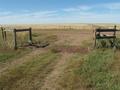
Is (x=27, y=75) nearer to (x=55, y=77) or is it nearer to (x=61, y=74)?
(x=55, y=77)

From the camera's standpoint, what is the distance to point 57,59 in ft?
52.6

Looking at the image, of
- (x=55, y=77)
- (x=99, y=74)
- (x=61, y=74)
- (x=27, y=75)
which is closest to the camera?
(x=55, y=77)

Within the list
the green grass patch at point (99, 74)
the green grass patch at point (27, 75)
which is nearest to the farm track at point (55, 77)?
the green grass patch at point (27, 75)

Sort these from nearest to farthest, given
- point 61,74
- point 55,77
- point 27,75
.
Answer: point 55,77 → point 27,75 → point 61,74

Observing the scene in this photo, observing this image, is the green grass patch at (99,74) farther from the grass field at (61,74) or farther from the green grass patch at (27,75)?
the green grass patch at (27,75)

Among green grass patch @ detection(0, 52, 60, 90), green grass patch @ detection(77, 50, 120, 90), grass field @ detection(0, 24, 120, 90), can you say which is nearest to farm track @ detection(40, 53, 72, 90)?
grass field @ detection(0, 24, 120, 90)

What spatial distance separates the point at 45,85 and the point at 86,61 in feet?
17.7

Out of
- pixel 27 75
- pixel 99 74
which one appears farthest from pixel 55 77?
pixel 99 74

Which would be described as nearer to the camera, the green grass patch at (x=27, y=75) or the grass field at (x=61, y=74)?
the grass field at (x=61, y=74)

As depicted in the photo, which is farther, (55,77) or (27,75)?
(27,75)

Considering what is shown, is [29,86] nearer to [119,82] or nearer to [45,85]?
[45,85]

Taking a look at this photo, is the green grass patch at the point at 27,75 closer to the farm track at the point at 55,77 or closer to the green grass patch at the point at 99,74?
the farm track at the point at 55,77

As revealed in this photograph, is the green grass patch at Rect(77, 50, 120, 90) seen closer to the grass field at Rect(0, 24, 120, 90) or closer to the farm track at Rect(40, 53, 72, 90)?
the grass field at Rect(0, 24, 120, 90)

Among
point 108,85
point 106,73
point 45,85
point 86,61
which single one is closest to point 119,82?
point 108,85
